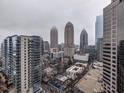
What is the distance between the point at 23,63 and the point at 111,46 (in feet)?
67.6

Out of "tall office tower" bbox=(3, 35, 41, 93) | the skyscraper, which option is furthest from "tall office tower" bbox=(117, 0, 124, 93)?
the skyscraper

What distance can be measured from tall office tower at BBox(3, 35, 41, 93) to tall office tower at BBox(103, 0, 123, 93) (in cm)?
1891

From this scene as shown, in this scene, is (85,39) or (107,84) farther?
(85,39)

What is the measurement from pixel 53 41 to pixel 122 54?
133 metres

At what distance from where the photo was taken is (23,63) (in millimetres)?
31156

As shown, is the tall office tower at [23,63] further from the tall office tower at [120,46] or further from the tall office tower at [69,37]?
the tall office tower at [69,37]

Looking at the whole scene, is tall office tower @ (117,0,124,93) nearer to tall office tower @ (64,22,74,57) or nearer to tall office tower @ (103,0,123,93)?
tall office tower @ (103,0,123,93)

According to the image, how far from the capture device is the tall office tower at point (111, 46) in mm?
20938

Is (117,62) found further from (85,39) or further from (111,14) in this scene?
(85,39)

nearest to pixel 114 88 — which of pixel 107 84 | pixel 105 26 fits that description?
pixel 107 84

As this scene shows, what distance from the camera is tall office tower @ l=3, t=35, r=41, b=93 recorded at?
30.4 metres

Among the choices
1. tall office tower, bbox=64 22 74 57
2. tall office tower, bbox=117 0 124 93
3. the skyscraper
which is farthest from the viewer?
the skyscraper

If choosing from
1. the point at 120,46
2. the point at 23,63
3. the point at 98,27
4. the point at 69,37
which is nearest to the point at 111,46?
the point at 120,46

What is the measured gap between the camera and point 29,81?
1293 inches
